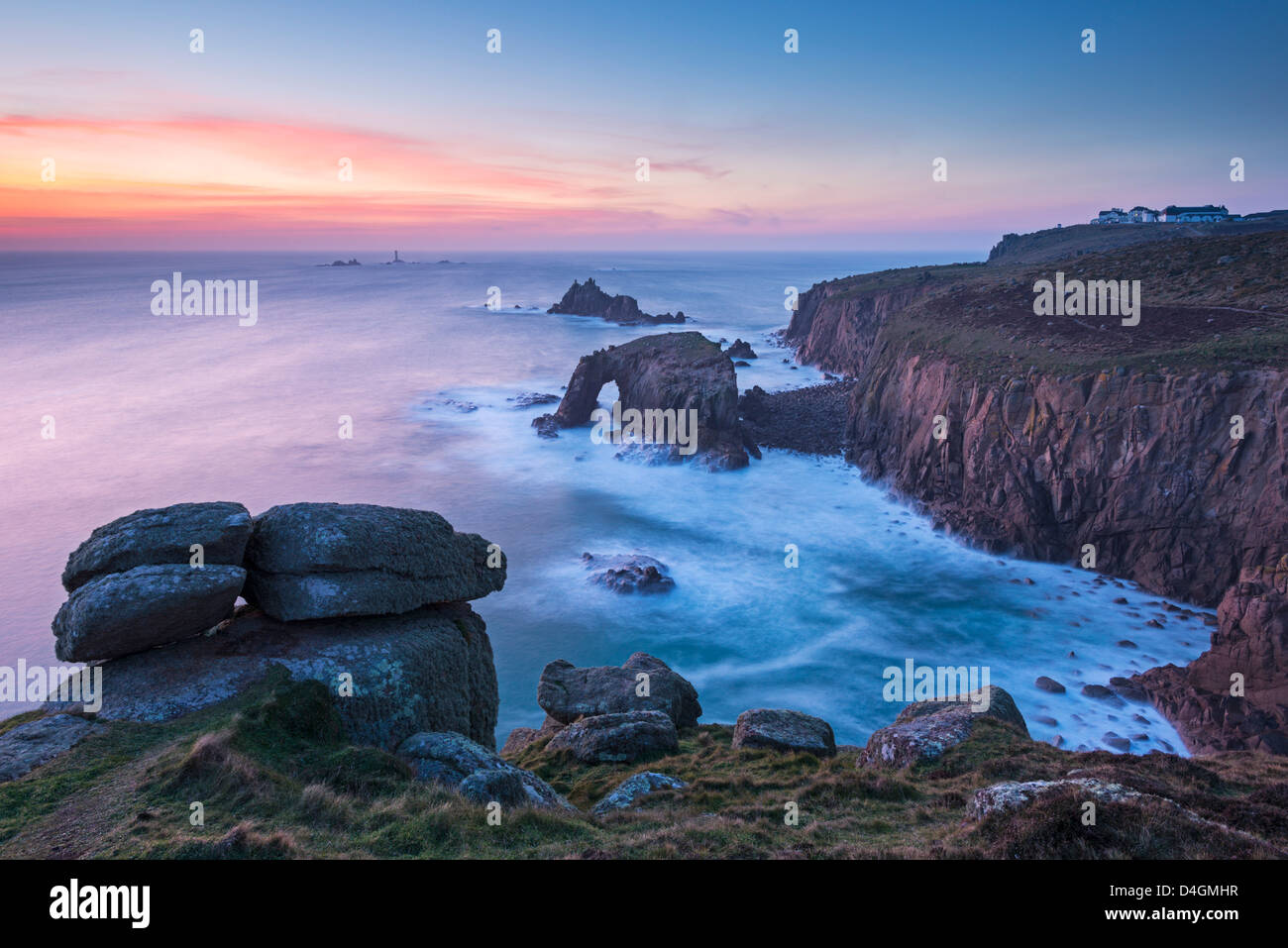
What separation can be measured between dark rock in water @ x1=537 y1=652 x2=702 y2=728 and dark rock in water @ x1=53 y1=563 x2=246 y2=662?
13868 millimetres

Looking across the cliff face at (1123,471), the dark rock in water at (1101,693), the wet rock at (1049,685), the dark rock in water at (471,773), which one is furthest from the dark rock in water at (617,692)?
the cliff face at (1123,471)

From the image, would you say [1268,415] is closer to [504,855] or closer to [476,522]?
[504,855]

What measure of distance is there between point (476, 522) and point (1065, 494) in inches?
1817

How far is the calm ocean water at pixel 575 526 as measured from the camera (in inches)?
1505

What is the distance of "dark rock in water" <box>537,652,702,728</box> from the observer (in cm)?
2711

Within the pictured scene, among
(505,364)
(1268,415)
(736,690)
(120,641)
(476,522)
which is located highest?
(505,364)

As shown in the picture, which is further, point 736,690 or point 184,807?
point 736,690

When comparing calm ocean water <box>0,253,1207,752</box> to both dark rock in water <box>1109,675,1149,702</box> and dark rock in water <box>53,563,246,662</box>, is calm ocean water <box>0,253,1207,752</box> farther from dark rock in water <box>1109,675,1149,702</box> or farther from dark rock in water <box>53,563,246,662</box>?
dark rock in water <box>53,563,246,662</box>

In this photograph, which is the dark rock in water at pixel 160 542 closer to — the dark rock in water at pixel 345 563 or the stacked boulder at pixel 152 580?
the stacked boulder at pixel 152 580

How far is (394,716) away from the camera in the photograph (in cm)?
1839

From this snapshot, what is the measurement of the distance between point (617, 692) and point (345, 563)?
1276 centimetres

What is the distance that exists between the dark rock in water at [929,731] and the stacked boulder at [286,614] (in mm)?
13168
